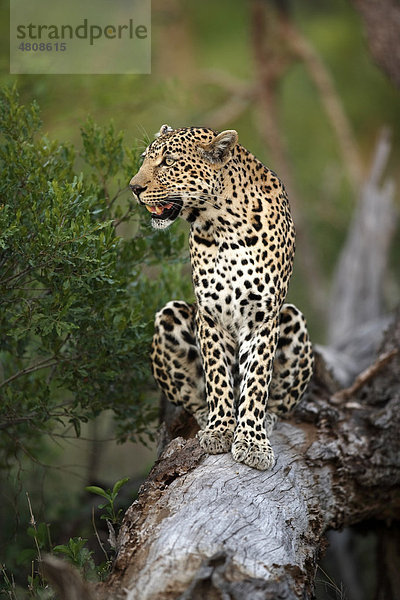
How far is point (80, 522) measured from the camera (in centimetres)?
874

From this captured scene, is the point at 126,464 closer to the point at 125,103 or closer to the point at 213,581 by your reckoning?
the point at 125,103

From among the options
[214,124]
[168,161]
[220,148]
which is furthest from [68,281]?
[214,124]

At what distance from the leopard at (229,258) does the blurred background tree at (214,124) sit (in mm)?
633

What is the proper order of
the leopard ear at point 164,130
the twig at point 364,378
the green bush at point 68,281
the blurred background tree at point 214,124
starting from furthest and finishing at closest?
the twig at point 364,378 → the blurred background tree at point 214,124 → the leopard ear at point 164,130 → the green bush at point 68,281

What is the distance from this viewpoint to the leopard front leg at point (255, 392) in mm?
5457

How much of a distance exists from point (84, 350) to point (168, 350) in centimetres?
72

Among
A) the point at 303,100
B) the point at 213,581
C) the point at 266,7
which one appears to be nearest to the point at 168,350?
the point at 213,581

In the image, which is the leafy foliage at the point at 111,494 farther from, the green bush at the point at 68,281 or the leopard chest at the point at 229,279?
the leopard chest at the point at 229,279

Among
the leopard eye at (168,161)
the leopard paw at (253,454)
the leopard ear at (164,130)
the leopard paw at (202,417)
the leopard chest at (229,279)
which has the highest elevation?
the leopard ear at (164,130)

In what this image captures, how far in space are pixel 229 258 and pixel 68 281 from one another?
117 cm

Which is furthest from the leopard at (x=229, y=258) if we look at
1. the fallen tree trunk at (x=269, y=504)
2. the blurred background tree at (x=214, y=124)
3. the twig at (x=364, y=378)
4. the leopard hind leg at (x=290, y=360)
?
the twig at (x=364, y=378)

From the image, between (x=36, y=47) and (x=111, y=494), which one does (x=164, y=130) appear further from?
(x=36, y=47)

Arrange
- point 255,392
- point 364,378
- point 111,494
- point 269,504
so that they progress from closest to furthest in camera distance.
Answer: point 269,504
point 111,494
point 255,392
point 364,378

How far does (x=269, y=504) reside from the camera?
5.12 meters
